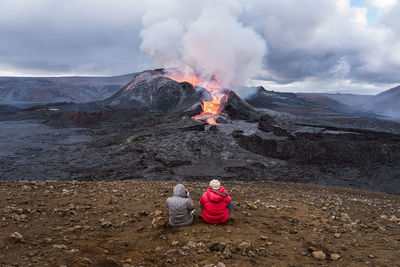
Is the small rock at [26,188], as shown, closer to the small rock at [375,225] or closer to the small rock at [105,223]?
the small rock at [105,223]

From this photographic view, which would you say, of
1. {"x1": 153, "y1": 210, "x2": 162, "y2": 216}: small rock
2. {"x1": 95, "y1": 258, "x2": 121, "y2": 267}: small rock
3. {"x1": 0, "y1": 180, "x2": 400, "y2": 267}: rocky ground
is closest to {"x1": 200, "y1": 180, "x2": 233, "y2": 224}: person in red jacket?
{"x1": 0, "y1": 180, "x2": 400, "y2": 267}: rocky ground

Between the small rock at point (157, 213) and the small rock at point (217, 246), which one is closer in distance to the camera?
the small rock at point (217, 246)

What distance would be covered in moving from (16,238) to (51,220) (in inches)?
47.7

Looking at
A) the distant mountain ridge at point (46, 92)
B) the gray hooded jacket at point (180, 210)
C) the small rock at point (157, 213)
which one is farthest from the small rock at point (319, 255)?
the distant mountain ridge at point (46, 92)

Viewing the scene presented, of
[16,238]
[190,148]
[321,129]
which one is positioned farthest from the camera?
[321,129]

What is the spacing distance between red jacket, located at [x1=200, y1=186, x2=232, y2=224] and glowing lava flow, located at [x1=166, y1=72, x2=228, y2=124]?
22391mm

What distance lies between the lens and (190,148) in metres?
19.2

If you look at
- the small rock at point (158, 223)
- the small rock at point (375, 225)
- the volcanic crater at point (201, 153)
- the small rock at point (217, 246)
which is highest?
the small rock at point (217, 246)

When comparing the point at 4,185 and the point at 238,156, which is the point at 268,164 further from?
the point at 4,185

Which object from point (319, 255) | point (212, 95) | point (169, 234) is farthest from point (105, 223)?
point (212, 95)

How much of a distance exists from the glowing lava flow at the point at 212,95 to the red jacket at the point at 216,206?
22.4m

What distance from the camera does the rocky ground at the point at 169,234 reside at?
3314mm

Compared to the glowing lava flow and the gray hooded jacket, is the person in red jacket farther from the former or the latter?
the glowing lava flow

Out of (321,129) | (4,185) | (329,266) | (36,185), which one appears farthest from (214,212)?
(321,129)
